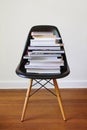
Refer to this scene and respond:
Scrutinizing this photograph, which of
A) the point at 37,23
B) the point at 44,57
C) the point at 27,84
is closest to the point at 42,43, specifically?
the point at 44,57

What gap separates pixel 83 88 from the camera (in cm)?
271

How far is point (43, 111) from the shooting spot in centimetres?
220

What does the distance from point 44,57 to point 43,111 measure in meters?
0.58

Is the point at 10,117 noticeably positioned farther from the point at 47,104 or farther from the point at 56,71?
the point at 56,71

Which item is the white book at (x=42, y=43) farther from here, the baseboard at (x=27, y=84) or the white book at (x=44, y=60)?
the baseboard at (x=27, y=84)

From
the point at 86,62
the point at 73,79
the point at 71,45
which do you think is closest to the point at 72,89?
the point at 73,79

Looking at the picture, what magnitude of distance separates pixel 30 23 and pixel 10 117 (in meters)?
1.03

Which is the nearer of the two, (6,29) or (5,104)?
(5,104)

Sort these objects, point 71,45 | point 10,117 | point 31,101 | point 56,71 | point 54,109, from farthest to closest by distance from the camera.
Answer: point 71,45, point 31,101, point 54,109, point 10,117, point 56,71

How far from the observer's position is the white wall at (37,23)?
245cm

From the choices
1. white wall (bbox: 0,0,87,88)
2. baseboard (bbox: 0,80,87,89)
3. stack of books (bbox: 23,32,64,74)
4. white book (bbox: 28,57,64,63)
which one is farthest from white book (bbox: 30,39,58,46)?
baseboard (bbox: 0,80,87,89)

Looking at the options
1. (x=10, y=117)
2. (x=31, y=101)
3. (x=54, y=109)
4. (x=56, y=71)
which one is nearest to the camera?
(x=56, y=71)

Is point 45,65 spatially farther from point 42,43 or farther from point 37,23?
point 37,23

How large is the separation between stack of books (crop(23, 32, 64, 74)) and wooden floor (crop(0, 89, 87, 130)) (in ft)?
1.52
